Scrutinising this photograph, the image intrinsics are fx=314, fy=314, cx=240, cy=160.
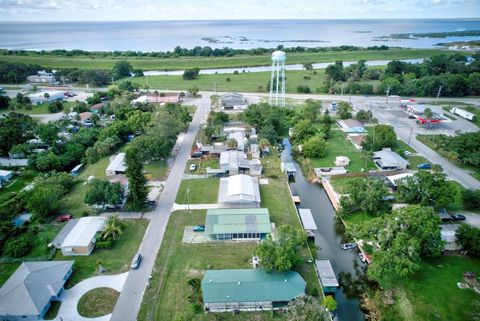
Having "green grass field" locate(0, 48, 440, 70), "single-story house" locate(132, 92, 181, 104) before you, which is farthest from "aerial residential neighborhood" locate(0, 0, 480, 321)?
"green grass field" locate(0, 48, 440, 70)

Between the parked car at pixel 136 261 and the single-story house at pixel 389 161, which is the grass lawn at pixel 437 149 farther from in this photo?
the parked car at pixel 136 261

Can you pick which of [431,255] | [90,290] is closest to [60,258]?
[90,290]

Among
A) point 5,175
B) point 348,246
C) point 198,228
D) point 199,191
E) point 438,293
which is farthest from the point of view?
→ point 5,175

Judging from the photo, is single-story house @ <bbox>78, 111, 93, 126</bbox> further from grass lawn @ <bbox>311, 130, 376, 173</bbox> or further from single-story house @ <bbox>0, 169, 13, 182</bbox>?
grass lawn @ <bbox>311, 130, 376, 173</bbox>

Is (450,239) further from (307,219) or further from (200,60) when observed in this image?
(200,60)

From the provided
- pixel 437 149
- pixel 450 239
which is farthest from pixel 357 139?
pixel 450 239

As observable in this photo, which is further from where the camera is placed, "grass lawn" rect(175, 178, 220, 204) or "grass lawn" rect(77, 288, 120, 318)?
"grass lawn" rect(175, 178, 220, 204)
